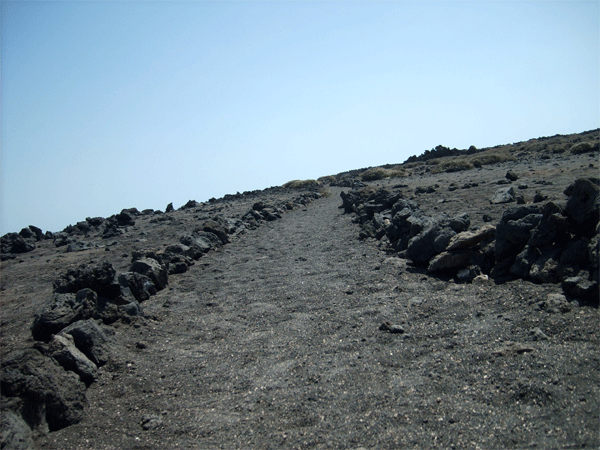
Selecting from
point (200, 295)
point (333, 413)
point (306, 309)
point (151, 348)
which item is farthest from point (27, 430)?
point (200, 295)

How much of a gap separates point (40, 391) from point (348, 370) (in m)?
2.92

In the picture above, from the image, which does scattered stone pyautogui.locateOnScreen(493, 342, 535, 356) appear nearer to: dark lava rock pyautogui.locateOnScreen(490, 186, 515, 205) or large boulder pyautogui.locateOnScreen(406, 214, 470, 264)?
large boulder pyautogui.locateOnScreen(406, 214, 470, 264)

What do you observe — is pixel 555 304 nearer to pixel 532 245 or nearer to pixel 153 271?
pixel 532 245

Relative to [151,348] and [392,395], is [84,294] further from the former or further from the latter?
[392,395]

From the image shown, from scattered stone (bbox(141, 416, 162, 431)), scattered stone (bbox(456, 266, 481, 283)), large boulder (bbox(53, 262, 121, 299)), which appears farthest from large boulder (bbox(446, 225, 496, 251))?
large boulder (bbox(53, 262, 121, 299))

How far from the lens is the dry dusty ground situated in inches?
127

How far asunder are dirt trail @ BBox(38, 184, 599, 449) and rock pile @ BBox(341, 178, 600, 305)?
0.33 metres

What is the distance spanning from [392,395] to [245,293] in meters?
4.28

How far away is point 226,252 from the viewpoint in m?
12.0

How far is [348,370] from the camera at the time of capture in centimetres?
425

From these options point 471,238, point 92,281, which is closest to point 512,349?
point 471,238

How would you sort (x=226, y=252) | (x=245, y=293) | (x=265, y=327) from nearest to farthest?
(x=265, y=327)
(x=245, y=293)
(x=226, y=252)

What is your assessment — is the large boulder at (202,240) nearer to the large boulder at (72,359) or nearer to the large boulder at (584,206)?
the large boulder at (72,359)

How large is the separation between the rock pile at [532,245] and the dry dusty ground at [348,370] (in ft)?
0.97
